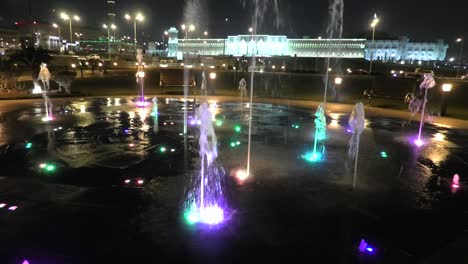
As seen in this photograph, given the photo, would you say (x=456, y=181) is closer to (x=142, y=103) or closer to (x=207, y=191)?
(x=207, y=191)

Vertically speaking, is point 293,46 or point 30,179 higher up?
point 293,46

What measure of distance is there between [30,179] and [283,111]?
37.9ft

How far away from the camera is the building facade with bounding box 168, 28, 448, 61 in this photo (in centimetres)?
11288

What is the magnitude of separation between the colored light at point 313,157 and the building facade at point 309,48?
104 metres

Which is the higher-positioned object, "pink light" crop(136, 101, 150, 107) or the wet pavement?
"pink light" crop(136, 101, 150, 107)

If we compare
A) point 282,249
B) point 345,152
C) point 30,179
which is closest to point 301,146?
point 345,152

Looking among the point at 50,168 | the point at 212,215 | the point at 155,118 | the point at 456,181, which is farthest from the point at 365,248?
the point at 155,118

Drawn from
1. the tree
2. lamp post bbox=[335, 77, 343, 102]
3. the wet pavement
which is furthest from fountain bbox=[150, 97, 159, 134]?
the tree

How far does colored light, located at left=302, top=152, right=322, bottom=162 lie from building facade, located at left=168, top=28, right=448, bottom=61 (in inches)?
4107

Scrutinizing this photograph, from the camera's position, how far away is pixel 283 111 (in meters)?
16.8

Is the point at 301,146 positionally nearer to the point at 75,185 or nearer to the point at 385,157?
the point at 385,157

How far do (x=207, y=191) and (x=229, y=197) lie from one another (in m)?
0.51

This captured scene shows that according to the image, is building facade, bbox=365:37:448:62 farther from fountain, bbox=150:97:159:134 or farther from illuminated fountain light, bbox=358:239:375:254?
illuminated fountain light, bbox=358:239:375:254

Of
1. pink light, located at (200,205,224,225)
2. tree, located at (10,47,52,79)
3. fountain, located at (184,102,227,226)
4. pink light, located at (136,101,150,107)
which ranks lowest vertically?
pink light, located at (200,205,224,225)
